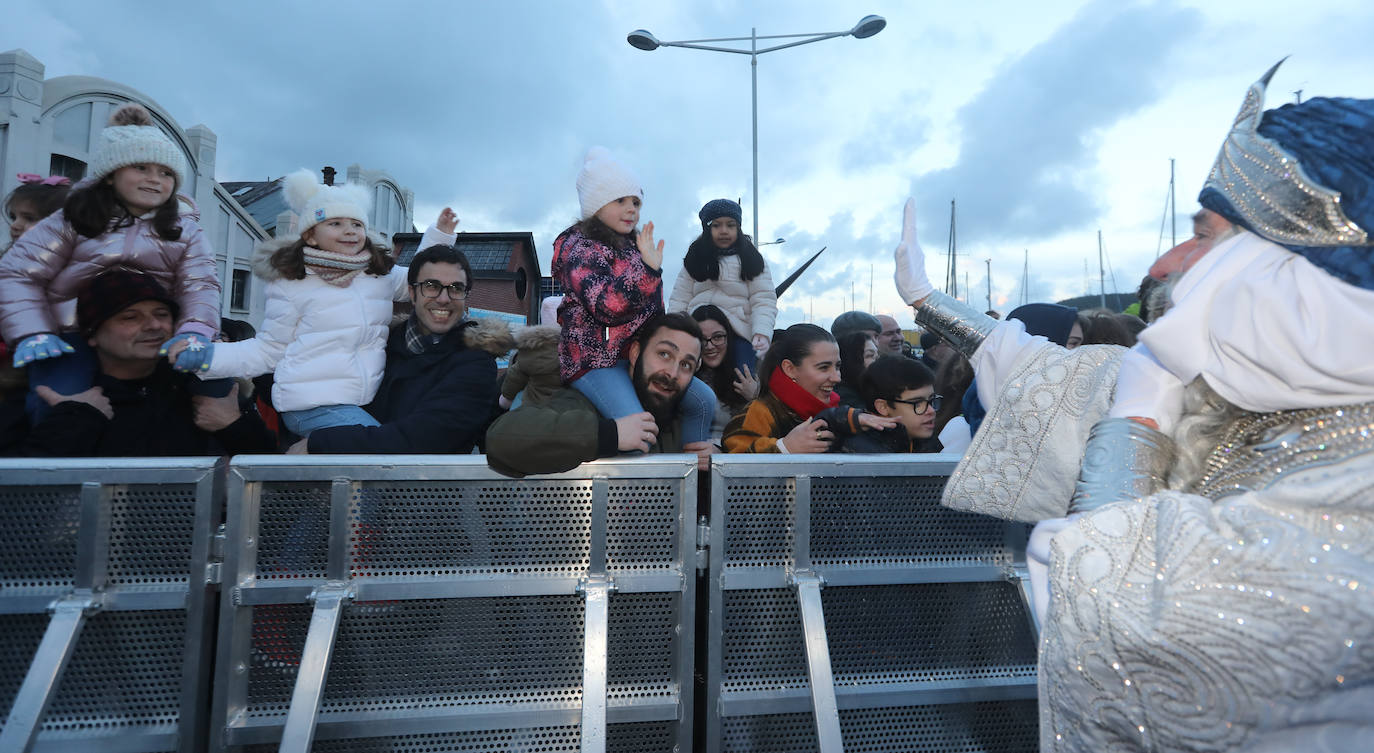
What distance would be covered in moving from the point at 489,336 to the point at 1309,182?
9.53 feet

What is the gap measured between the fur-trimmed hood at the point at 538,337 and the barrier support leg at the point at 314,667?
155 cm

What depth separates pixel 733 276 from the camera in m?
5.74

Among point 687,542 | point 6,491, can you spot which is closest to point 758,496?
point 687,542

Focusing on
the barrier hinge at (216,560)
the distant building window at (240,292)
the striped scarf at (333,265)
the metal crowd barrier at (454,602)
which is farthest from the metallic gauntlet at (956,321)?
the distant building window at (240,292)

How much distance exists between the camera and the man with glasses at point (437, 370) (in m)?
3.00

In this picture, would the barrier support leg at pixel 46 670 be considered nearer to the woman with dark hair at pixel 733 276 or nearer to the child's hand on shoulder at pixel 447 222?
the child's hand on shoulder at pixel 447 222

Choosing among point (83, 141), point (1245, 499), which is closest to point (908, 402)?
point (1245, 499)

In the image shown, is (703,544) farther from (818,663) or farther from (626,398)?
(626,398)

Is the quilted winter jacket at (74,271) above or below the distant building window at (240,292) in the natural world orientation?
below

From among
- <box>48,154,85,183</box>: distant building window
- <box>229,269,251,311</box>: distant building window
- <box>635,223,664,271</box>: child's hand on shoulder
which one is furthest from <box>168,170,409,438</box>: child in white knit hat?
<box>229,269,251,311</box>: distant building window

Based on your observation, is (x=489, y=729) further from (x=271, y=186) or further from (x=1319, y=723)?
(x=271, y=186)

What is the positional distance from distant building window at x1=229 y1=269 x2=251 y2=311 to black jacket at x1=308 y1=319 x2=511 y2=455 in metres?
22.9

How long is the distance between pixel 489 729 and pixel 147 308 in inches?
93.4

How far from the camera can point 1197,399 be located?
4.64 ft
